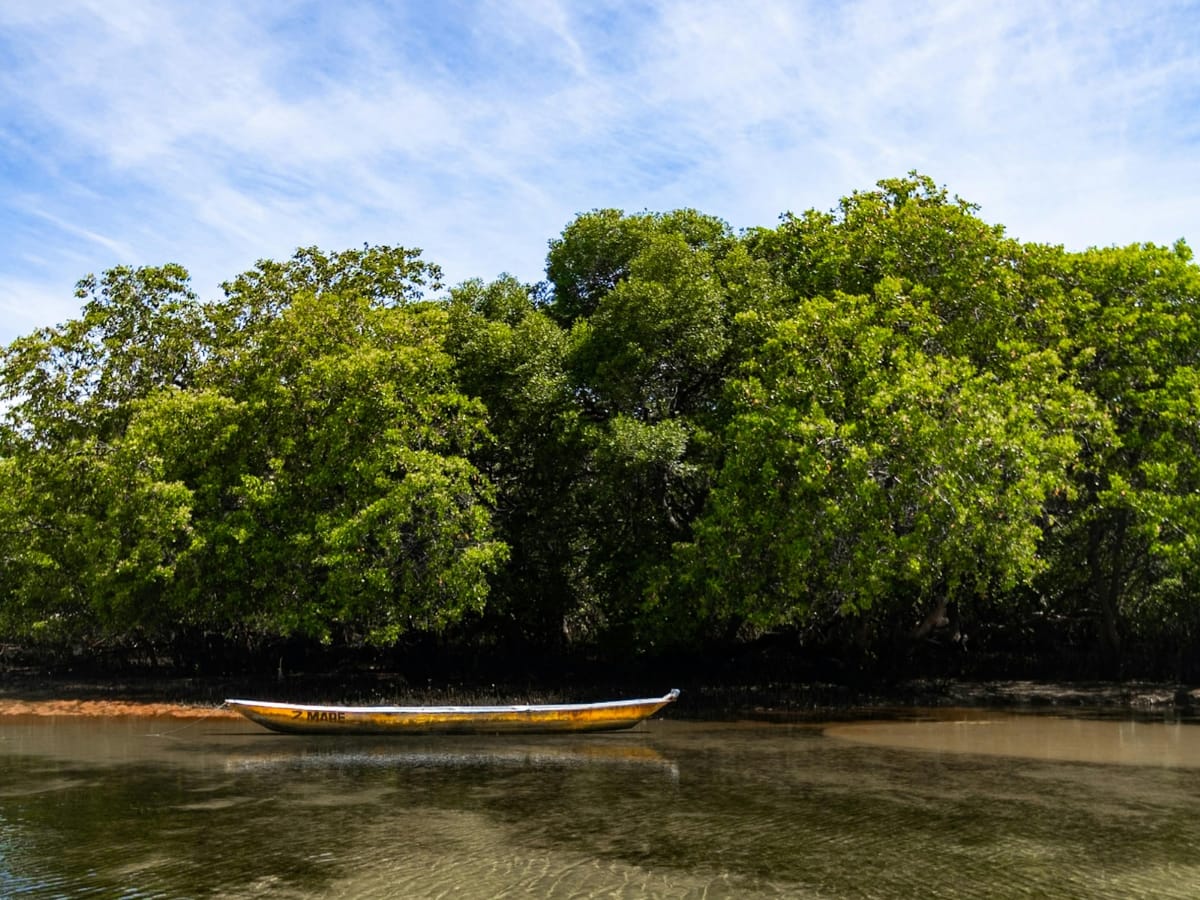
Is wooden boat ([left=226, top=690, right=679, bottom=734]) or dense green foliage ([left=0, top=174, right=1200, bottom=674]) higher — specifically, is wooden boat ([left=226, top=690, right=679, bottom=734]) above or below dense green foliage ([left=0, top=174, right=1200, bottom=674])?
below

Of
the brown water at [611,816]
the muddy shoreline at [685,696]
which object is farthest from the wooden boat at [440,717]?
the muddy shoreline at [685,696]

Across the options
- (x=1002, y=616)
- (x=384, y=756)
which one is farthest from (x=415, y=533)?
(x=1002, y=616)

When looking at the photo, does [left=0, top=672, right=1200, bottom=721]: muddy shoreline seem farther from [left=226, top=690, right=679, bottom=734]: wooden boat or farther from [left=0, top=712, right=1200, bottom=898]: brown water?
[left=0, top=712, right=1200, bottom=898]: brown water

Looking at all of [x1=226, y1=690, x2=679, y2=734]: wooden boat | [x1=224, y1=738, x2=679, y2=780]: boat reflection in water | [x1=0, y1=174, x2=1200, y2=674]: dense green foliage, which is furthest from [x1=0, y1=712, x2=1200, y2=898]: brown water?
[x1=0, y1=174, x2=1200, y2=674]: dense green foliage

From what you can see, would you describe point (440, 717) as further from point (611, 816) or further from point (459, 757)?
point (611, 816)

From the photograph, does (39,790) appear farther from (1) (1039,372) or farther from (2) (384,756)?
(1) (1039,372)

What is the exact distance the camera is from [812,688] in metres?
30.9

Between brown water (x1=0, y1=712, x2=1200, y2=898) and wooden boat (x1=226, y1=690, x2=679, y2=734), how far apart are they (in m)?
0.34

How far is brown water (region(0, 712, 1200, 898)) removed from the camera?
1134 cm

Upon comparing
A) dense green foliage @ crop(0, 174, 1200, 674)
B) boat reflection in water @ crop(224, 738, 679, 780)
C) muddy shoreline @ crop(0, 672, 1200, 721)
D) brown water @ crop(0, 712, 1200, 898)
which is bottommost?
brown water @ crop(0, 712, 1200, 898)

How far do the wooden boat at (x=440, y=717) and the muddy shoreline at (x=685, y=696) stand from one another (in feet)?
14.6

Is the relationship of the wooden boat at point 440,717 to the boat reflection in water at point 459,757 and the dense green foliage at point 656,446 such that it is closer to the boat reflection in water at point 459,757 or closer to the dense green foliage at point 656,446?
the boat reflection in water at point 459,757

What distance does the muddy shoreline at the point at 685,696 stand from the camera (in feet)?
90.8

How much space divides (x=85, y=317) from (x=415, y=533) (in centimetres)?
1288
